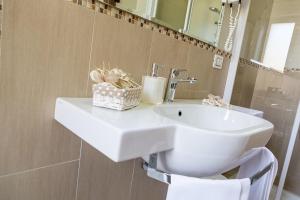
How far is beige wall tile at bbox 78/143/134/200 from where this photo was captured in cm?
86

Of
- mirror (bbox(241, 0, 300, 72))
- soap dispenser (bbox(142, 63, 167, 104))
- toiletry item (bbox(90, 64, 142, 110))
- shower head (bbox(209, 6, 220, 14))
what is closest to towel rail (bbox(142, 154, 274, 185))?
toiletry item (bbox(90, 64, 142, 110))

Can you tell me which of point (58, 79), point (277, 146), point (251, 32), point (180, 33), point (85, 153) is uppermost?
point (251, 32)

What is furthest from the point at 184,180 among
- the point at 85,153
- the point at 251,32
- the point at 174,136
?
the point at 251,32

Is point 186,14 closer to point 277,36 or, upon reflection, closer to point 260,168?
point 260,168

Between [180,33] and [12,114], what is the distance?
2.71 feet

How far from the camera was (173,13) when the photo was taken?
3.53ft

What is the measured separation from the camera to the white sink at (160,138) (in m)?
0.50

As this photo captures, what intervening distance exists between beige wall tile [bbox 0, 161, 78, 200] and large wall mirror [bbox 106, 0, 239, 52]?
63 centimetres

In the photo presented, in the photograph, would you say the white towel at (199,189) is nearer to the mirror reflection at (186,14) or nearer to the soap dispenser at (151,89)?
the soap dispenser at (151,89)

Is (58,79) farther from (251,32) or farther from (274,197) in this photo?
(274,197)

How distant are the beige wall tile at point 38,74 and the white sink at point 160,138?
7 centimetres

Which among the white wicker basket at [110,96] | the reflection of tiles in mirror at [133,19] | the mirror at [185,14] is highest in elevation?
the mirror at [185,14]

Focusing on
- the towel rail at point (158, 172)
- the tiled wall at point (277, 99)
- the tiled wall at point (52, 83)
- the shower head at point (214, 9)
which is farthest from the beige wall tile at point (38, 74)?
the tiled wall at point (277, 99)

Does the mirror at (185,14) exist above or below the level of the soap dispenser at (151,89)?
above
